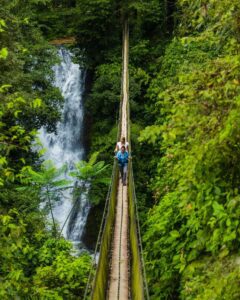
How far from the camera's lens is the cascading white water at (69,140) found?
54.1ft

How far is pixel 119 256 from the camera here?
306 inches

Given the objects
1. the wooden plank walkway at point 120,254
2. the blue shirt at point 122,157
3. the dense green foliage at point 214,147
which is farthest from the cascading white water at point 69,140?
the dense green foliage at point 214,147

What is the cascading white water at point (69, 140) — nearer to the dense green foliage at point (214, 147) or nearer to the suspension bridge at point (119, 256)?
the suspension bridge at point (119, 256)

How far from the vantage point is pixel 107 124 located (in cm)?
1836

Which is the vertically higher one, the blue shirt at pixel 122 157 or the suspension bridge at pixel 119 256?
the blue shirt at pixel 122 157

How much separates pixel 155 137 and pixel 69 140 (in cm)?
1515

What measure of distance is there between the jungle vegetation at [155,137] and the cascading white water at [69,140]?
26.7 inches

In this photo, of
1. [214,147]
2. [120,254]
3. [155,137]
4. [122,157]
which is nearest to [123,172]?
[122,157]

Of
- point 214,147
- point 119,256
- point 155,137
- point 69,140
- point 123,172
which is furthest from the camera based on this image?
point 69,140

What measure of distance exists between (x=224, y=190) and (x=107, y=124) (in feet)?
45.7

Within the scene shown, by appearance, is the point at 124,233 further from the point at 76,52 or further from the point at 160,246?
the point at 76,52

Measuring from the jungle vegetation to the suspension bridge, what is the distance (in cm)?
30

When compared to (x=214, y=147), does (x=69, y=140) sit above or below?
above

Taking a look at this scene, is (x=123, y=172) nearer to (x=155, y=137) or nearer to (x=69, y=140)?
(x=155, y=137)
